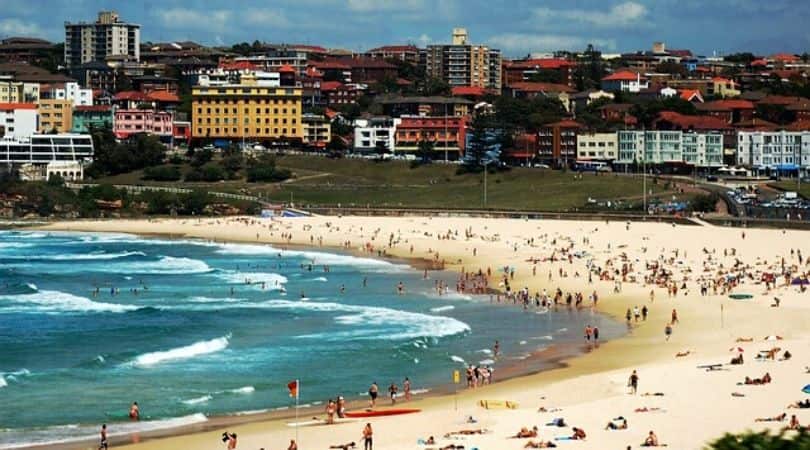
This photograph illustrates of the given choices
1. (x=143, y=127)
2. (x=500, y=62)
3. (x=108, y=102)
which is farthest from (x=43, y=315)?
(x=500, y=62)

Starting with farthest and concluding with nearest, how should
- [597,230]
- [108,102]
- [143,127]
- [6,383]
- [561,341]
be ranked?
[108,102], [143,127], [597,230], [561,341], [6,383]

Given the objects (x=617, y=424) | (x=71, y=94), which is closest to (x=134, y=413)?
(x=617, y=424)

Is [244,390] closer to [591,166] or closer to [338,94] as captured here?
[591,166]

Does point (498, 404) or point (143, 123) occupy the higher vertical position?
point (143, 123)

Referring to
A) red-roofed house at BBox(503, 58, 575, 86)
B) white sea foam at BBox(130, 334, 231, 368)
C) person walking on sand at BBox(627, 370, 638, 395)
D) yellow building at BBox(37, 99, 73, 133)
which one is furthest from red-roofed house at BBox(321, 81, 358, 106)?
person walking on sand at BBox(627, 370, 638, 395)

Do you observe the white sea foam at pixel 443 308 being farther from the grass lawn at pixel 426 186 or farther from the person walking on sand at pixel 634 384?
the grass lawn at pixel 426 186

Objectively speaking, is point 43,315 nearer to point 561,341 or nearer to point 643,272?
point 561,341

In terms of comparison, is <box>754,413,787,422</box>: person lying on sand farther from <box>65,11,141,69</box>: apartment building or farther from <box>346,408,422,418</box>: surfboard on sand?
<box>65,11,141,69</box>: apartment building
